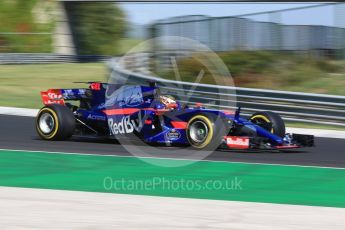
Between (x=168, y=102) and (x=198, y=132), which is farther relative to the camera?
(x=168, y=102)

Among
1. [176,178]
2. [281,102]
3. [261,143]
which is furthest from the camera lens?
[281,102]

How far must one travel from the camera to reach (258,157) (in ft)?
36.3

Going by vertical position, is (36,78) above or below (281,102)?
above

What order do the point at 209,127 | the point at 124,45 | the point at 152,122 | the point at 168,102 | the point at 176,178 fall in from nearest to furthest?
the point at 176,178 < the point at 209,127 < the point at 152,122 < the point at 168,102 < the point at 124,45

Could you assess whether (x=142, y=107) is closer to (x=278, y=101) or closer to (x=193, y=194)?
(x=193, y=194)

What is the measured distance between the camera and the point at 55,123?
39.1 ft

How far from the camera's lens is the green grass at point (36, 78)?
2030cm

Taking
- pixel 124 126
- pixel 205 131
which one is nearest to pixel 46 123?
pixel 124 126

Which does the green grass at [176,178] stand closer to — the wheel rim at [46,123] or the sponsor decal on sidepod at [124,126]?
the sponsor decal on sidepod at [124,126]

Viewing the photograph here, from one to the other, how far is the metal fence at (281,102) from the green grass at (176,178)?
4486 millimetres

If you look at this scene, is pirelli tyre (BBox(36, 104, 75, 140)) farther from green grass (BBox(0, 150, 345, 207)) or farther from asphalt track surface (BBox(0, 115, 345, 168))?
green grass (BBox(0, 150, 345, 207))

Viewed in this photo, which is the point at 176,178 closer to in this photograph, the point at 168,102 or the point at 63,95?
the point at 168,102

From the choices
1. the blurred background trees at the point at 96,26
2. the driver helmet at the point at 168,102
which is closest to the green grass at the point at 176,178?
the driver helmet at the point at 168,102

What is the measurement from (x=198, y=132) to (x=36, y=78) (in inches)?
619
